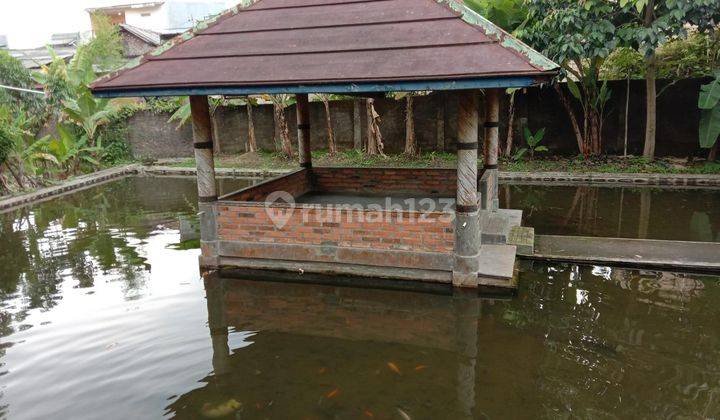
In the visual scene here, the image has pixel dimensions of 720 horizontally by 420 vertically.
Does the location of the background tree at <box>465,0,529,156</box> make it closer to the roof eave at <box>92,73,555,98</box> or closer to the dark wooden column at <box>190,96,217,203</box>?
the roof eave at <box>92,73,555,98</box>

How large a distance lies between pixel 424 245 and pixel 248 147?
11864mm

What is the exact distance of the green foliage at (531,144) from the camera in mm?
13141

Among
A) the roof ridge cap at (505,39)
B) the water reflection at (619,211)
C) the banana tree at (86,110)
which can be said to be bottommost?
the water reflection at (619,211)

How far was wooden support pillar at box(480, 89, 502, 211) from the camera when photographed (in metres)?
7.03

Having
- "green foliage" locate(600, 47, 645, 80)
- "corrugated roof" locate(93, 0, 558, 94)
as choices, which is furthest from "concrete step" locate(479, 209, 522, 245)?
"green foliage" locate(600, 47, 645, 80)

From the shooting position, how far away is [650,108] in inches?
464

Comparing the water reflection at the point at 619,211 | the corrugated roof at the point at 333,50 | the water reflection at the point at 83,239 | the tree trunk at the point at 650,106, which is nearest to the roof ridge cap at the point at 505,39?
the corrugated roof at the point at 333,50

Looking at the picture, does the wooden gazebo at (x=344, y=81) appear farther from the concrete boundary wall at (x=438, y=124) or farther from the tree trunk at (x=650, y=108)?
the concrete boundary wall at (x=438, y=124)

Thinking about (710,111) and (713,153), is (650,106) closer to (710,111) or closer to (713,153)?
(710,111)

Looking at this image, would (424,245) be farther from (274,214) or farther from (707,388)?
(707,388)

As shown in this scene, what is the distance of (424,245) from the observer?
5.55m

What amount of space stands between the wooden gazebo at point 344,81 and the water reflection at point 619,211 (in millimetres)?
2551

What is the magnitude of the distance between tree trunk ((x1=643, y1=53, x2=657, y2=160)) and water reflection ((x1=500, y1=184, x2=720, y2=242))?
7.47ft

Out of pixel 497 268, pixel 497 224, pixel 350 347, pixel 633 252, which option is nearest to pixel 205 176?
pixel 350 347
